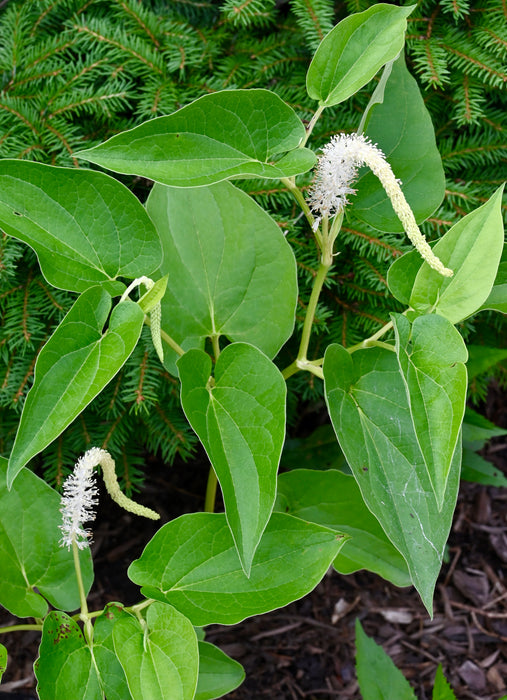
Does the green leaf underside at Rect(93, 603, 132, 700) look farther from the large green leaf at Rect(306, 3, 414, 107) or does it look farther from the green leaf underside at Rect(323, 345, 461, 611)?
the large green leaf at Rect(306, 3, 414, 107)

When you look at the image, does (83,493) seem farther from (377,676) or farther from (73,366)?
(377,676)

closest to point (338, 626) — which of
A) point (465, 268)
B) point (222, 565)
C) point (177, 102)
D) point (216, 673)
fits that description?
point (216, 673)

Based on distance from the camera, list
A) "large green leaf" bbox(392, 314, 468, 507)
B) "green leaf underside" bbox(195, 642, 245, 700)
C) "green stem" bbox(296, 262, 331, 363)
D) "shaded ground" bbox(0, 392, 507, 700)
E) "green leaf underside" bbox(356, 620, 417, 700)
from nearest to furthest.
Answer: "large green leaf" bbox(392, 314, 468, 507) → "green stem" bbox(296, 262, 331, 363) → "green leaf underside" bbox(195, 642, 245, 700) → "green leaf underside" bbox(356, 620, 417, 700) → "shaded ground" bbox(0, 392, 507, 700)

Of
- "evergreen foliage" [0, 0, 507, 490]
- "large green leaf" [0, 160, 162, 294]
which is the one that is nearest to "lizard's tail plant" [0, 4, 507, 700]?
"large green leaf" [0, 160, 162, 294]

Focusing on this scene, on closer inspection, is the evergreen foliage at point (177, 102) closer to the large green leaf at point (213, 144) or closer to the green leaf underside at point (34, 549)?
the green leaf underside at point (34, 549)

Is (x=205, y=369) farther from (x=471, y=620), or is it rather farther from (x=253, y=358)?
(x=471, y=620)

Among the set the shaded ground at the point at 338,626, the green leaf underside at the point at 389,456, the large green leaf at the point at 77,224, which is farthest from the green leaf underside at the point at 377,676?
the large green leaf at the point at 77,224
